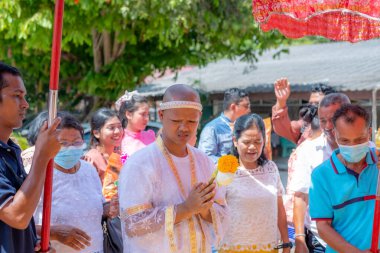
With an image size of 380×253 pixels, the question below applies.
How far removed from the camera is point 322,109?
4.32 m

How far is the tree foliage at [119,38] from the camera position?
913 cm

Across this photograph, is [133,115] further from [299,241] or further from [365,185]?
[365,185]

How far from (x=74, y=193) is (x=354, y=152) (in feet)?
5.72

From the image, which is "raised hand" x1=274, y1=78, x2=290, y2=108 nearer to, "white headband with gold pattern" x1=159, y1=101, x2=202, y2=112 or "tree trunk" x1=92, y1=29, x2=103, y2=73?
"white headband with gold pattern" x1=159, y1=101, x2=202, y2=112

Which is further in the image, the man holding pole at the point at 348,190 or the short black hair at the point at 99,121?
the short black hair at the point at 99,121

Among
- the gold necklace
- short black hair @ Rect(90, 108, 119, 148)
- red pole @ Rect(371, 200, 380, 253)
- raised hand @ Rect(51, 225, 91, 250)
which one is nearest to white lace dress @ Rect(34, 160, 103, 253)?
raised hand @ Rect(51, 225, 91, 250)

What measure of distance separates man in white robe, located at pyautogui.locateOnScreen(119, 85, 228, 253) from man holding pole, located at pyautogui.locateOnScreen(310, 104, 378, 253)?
0.57 metres

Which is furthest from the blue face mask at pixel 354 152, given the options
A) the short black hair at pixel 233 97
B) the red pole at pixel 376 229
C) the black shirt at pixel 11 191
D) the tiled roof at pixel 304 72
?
the tiled roof at pixel 304 72

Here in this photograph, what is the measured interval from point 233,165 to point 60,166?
1.30 metres

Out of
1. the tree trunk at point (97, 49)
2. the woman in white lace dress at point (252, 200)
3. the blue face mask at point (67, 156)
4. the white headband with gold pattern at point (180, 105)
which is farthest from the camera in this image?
the tree trunk at point (97, 49)

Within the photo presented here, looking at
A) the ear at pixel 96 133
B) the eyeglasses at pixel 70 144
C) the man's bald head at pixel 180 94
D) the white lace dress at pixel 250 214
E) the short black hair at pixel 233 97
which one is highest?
the man's bald head at pixel 180 94

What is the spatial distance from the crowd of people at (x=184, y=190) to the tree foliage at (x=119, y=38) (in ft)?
16.0

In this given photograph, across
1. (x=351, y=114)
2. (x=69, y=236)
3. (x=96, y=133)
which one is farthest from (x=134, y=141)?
(x=351, y=114)

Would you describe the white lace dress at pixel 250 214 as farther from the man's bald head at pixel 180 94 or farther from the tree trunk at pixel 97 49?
the tree trunk at pixel 97 49
